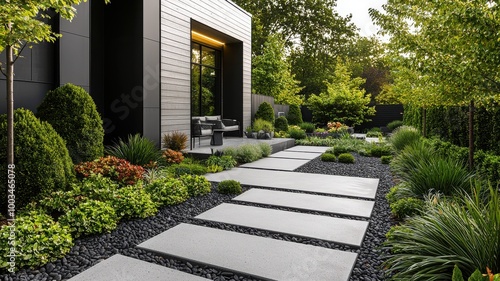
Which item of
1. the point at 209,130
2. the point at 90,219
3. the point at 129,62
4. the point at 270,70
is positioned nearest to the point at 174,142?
the point at 209,130

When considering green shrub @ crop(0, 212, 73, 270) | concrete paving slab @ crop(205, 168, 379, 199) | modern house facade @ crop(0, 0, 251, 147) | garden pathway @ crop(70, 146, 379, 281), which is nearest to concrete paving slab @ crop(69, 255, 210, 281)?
garden pathway @ crop(70, 146, 379, 281)

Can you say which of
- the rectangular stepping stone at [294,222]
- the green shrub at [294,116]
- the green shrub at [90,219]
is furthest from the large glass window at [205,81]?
the green shrub at [294,116]

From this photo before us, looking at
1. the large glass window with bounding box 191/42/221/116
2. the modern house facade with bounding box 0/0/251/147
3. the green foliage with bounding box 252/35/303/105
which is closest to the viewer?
the modern house facade with bounding box 0/0/251/147

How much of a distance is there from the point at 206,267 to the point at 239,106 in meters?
9.91

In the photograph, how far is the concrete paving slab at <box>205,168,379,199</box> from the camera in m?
→ 5.34

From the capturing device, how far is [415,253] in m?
2.53

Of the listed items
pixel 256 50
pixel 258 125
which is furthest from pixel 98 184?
pixel 256 50

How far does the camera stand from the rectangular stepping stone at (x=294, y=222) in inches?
132

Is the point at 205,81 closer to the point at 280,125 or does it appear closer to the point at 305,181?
the point at 280,125

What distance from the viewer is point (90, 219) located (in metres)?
3.40

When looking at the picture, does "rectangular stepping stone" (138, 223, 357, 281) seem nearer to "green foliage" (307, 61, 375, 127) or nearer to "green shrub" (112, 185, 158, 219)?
"green shrub" (112, 185, 158, 219)

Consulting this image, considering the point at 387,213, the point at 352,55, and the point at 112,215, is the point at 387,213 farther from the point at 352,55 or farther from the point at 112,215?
the point at 352,55

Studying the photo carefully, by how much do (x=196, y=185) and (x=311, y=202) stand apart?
5.71 feet

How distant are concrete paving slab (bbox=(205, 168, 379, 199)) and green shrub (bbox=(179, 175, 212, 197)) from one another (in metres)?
0.83
